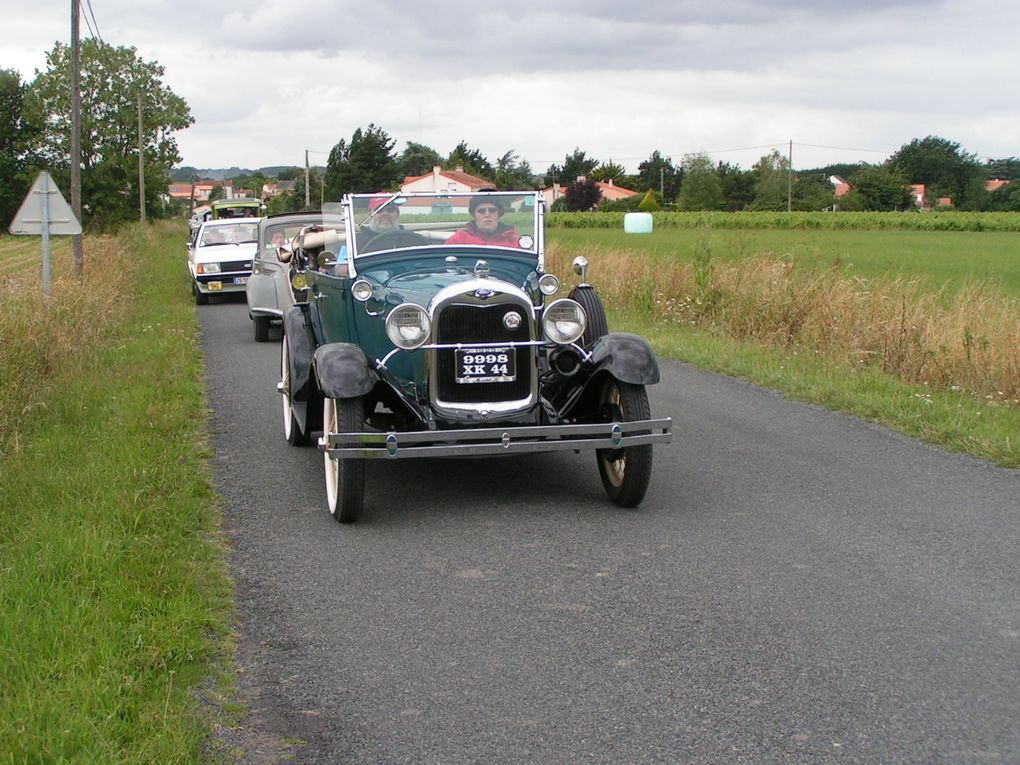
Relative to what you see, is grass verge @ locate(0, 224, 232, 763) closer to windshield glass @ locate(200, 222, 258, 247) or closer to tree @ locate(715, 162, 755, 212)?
windshield glass @ locate(200, 222, 258, 247)

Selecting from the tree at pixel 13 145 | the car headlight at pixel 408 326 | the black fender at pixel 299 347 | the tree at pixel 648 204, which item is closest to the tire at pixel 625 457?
the car headlight at pixel 408 326

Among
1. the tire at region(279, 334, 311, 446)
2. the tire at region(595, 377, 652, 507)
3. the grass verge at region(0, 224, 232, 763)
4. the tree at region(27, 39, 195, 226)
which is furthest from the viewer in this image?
the tree at region(27, 39, 195, 226)

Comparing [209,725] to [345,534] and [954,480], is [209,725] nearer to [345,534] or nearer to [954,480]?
[345,534]

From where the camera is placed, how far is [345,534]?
605cm

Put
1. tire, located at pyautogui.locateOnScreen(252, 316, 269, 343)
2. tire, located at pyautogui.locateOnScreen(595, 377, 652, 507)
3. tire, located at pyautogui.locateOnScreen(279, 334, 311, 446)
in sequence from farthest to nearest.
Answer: tire, located at pyautogui.locateOnScreen(252, 316, 269, 343)
tire, located at pyautogui.locateOnScreen(279, 334, 311, 446)
tire, located at pyautogui.locateOnScreen(595, 377, 652, 507)

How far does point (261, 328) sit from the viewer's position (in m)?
15.8

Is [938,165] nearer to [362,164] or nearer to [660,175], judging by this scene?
[660,175]

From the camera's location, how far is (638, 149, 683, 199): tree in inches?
5143

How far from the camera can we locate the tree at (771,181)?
105m

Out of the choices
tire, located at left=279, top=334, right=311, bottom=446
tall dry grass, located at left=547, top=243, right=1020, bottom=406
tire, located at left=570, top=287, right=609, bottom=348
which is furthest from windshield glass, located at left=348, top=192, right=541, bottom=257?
tall dry grass, located at left=547, top=243, right=1020, bottom=406

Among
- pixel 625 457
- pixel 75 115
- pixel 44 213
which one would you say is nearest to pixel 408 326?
pixel 625 457

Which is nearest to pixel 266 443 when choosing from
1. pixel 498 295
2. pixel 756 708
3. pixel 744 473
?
pixel 498 295

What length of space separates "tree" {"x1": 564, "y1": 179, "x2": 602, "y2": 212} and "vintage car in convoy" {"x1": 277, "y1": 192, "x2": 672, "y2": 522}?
9511cm

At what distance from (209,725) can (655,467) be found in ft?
14.6
